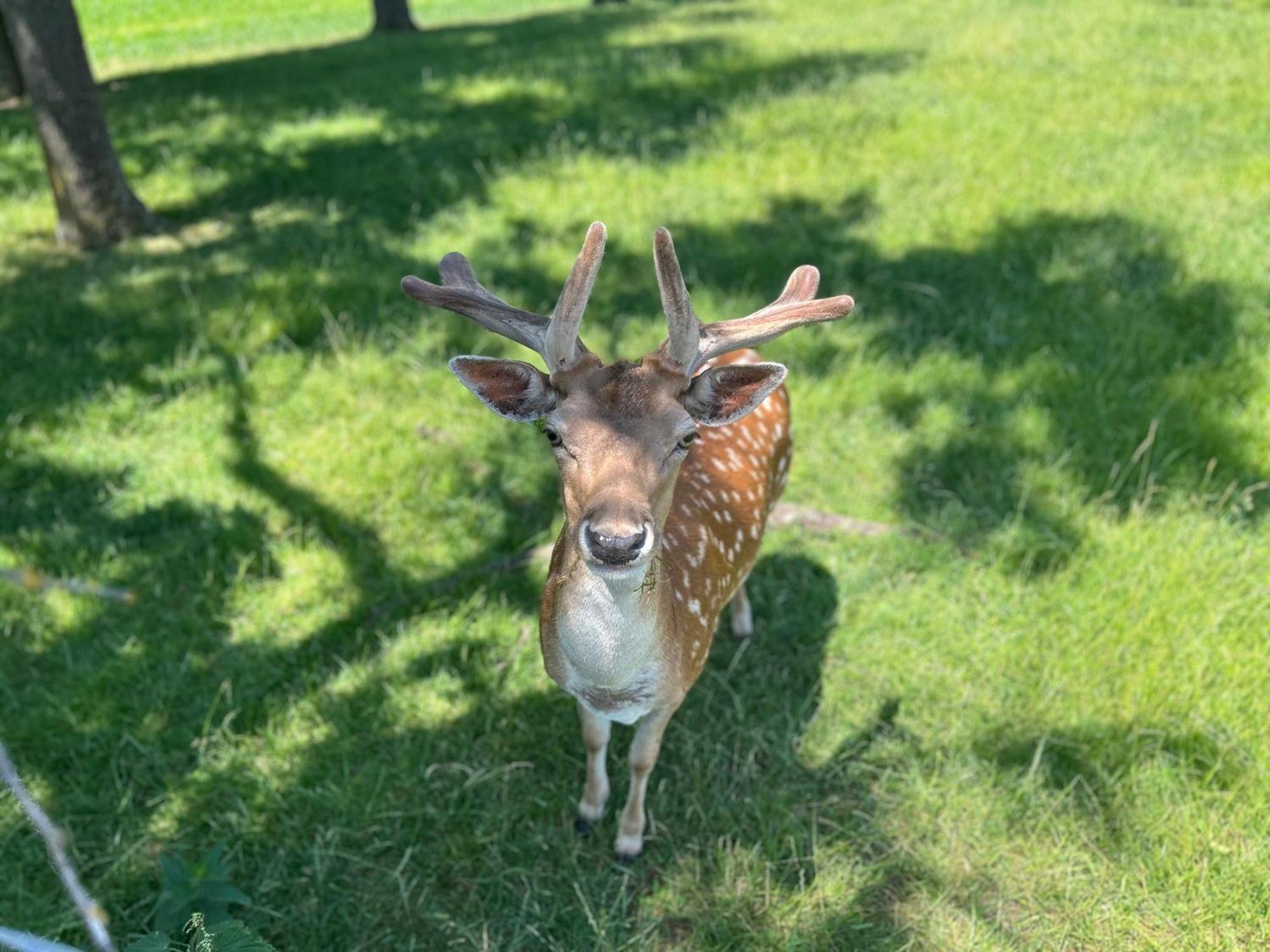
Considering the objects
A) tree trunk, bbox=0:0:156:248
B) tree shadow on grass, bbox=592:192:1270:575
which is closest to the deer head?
tree shadow on grass, bbox=592:192:1270:575

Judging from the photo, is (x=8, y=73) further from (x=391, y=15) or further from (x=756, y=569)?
(x=756, y=569)

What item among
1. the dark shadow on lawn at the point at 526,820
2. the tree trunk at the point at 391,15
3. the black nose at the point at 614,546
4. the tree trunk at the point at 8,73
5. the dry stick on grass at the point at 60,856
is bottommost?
the dark shadow on lawn at the point at 526,820

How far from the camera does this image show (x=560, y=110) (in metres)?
8.30

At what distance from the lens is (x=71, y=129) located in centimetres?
616

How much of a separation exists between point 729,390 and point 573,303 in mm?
479

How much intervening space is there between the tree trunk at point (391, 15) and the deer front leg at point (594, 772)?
15.7 meters

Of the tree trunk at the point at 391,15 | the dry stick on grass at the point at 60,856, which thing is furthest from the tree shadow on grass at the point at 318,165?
the tree trunk at the point at 391,15

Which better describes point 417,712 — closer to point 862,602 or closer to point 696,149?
point 862,602

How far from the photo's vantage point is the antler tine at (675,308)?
2240 mm

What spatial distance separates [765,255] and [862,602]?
9.51ft

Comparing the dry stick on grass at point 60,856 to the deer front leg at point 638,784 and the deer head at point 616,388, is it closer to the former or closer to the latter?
the deer head at point 616,388

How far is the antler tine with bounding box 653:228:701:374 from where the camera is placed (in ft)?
7.35

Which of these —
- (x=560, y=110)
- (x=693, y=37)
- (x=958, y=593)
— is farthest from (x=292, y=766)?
(x=693, y=37)

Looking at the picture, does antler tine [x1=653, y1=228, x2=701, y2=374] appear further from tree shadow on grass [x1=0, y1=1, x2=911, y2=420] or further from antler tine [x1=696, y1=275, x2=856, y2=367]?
Answer: tree shadow on grass [x1=0, y1=1, x2=911, y2=420]
